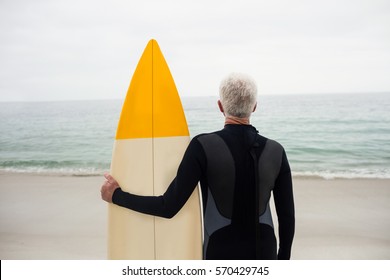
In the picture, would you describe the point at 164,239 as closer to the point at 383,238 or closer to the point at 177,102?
the point at 177,102

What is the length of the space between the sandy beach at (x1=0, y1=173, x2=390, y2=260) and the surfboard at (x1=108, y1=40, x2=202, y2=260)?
1.55 m

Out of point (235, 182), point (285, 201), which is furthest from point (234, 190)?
point (285, 201)

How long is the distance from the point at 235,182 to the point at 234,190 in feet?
0.08

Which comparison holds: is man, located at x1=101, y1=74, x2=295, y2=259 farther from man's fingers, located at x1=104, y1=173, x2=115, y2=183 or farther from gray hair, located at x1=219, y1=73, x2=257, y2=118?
man's fingers, located at x1=104, y1=173, x2=115, y2=183

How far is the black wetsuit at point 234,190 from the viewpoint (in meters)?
1.07

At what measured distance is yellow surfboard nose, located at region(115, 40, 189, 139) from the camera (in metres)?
1.54

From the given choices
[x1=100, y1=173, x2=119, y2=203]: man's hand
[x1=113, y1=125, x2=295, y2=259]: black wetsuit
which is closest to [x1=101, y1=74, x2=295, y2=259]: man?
[x1=113, y1=125, x2=295, y2=259]: black wetsuit

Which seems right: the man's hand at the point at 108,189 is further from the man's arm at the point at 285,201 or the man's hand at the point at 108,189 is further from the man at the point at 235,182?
the man's arm at the point at 285,201

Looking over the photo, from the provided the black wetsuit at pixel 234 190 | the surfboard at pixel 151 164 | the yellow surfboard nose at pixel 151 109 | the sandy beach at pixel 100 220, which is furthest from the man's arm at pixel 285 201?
the sandy beach at pixel 100 220

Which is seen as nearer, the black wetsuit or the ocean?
the black wetsuit

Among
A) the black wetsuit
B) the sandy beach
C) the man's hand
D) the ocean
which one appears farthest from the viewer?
the ocean

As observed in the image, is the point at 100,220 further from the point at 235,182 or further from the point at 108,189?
the point at 235,182

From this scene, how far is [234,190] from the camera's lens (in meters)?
1.09

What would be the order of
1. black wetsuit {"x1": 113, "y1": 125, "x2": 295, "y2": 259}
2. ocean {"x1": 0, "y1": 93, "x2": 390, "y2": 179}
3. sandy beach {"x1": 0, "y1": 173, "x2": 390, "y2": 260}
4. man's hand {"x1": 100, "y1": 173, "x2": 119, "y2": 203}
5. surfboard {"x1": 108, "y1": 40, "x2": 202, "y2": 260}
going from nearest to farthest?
black wetsuit {"x1": 113, "y1": 125, "x2": 295, "y2": 259} < man's hand {"x1": 100, "y1": 173, "x2": 119, "y2": 203} < surfboard {"x1": 108, "y1": 40, "x2": 202, "y2": 260} < sandy beach {"x1": 0, "y1": 173, "x2": 390, "y2": 260} < ocean {"x1": 0, "y1": 93, "x2": 390, "y2": 179}
